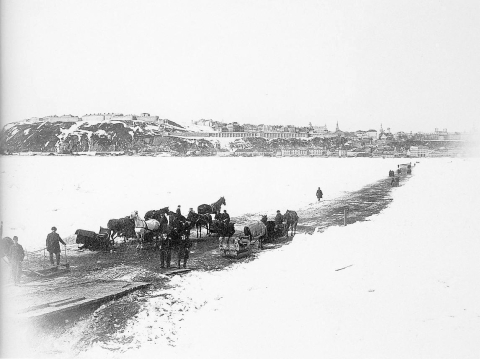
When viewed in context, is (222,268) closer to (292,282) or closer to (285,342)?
(292,282)

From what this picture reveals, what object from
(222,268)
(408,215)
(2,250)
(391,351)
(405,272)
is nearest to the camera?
(391,351)

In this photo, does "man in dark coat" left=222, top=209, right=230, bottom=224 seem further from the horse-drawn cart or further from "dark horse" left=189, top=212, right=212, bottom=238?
the horse-drawn cart

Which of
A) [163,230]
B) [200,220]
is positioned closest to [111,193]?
[200,220]

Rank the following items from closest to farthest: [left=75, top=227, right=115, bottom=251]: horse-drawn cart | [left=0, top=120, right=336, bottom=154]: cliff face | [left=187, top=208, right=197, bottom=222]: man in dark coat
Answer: [left=75, top=227, right=115, bottom=251]: horse-drawn cart, [left=187, top=208, right=197, bottom=222]: man in dark coat, [left=0, top=120, right=336, bottom=154]: cliff face

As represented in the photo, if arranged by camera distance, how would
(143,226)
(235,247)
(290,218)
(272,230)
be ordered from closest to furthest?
(235,247), (143,226), (272,230), (290,218)

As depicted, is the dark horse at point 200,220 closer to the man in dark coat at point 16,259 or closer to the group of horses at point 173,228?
the group of horses at point 173,228

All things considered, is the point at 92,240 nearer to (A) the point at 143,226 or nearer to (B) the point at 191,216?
(A) the point at 143,226

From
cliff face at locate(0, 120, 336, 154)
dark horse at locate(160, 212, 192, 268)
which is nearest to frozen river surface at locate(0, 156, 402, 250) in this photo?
cliff face at locate(0, 120, 336, 154)

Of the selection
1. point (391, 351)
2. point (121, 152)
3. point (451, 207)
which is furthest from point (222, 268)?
point (121, 152)

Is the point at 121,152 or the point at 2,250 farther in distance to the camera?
the point at 121,152
